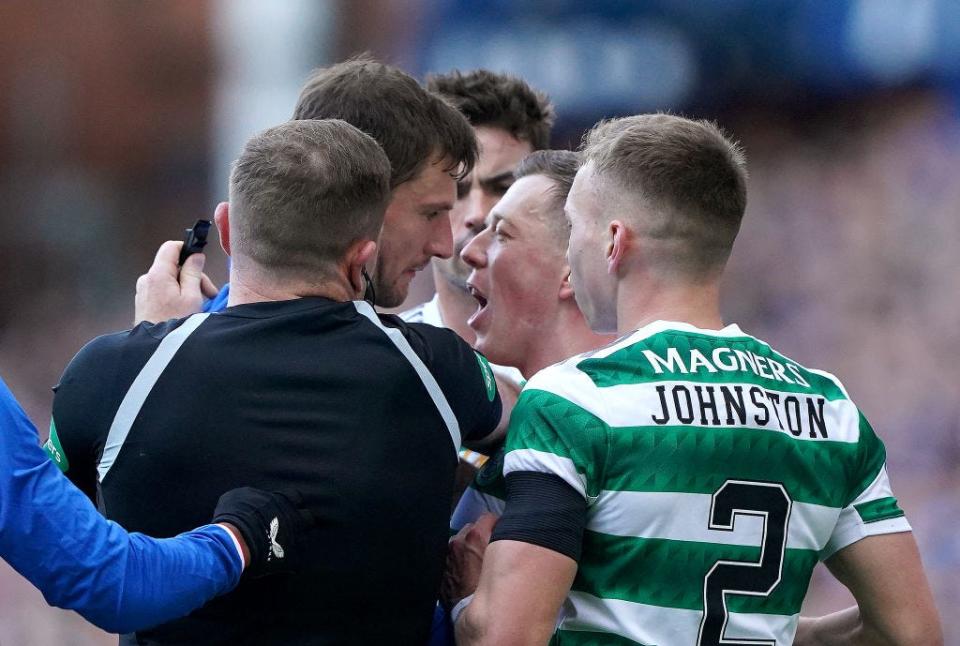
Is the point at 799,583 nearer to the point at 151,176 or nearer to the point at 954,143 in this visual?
the point at 954,143

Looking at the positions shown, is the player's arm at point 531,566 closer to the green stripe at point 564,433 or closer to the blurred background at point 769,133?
the green stripe at point 564,433

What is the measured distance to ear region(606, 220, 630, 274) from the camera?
2.16 metres

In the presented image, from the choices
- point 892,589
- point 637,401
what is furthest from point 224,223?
point 892,589

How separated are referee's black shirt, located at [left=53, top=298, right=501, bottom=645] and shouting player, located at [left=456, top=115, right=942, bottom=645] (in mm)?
189

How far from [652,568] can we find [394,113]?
43.6 inches

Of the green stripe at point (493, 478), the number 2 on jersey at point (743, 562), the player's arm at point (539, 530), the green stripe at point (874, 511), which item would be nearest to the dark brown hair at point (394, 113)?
the green stripe at point (493, 478)

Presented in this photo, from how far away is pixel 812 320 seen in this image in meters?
6.33

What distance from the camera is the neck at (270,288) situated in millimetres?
1989

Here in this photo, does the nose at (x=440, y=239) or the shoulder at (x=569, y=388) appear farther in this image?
the nose at (x=440, y=239)

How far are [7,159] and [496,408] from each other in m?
6.18

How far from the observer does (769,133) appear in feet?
21.0

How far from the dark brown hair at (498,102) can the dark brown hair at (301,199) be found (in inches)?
75.2

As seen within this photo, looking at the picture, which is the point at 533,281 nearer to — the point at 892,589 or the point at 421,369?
the point at 421,369

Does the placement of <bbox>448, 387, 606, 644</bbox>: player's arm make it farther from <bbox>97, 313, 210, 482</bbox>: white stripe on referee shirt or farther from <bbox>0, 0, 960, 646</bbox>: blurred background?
<bbox>0, 0, 960, 646</bbox>: blurred background
